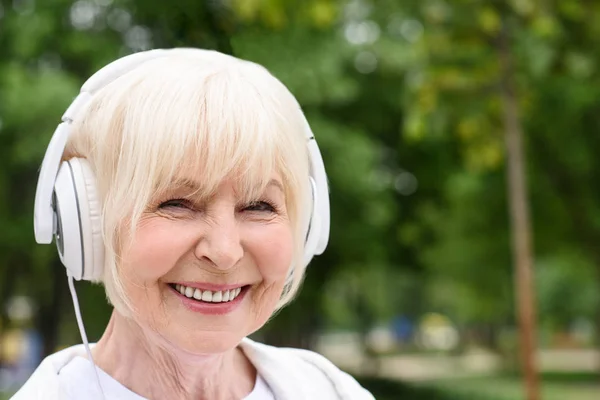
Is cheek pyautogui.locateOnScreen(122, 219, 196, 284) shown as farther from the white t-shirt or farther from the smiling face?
the white t-shirt

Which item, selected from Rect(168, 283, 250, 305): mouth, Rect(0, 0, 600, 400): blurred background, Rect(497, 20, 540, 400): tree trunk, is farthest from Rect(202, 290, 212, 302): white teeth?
Rect(497, 20, 540, 400): tree trunk

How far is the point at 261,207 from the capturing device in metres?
1.45

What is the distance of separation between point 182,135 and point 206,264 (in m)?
0.19

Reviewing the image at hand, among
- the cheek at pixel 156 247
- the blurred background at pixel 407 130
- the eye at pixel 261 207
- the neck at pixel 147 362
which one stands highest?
the blurred background at pixel 407 130

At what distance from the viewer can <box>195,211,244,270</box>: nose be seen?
1.37 m

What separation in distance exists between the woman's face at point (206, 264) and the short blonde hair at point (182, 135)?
0.03 meters

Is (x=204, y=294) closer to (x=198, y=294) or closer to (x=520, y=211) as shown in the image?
(x=198, y=294)

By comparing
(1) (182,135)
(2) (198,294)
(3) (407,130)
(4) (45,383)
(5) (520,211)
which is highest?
(3) (407,130)

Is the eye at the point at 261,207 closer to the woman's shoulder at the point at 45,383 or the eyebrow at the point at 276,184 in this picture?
the eyebrow at the point at 276,184

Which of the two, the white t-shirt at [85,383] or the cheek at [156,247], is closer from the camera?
the cheek at [156,247]

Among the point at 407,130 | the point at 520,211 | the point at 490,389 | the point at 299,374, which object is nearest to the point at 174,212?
the point at 299,374

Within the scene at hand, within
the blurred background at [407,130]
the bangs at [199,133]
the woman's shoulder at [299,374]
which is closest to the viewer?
the bangs at [199,133]

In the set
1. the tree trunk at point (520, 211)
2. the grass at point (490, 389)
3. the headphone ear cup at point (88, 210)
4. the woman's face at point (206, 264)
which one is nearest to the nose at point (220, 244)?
the woman's face at point (206, 264)

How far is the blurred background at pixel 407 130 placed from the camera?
9.48 m
